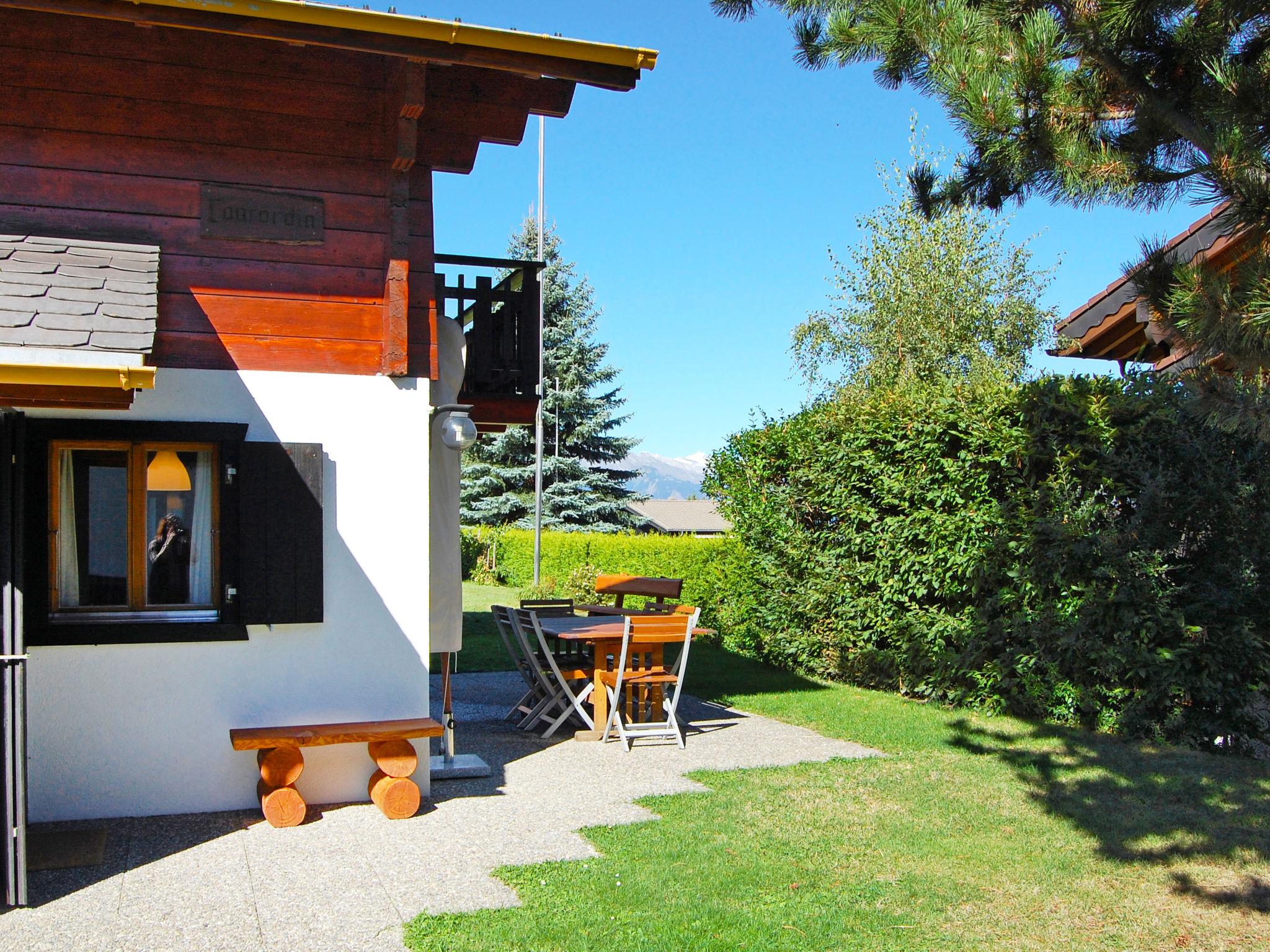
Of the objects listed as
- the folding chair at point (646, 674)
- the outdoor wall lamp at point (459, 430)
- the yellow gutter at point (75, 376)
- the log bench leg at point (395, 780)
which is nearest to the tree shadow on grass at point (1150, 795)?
the folding chair at point (646, 674)

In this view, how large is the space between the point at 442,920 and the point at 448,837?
4.19ft

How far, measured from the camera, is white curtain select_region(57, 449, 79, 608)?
605 centimetres

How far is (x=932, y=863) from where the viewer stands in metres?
5.31

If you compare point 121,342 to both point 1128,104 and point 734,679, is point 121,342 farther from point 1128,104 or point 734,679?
point 734,679

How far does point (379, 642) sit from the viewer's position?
6.62 metres

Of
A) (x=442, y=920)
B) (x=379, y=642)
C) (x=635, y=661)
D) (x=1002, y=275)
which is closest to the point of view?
(x=442, y=920)

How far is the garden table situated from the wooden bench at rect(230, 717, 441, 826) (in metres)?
1.84

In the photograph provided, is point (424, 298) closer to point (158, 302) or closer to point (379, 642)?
point (158, 302)

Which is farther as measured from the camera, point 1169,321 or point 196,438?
point 196,438

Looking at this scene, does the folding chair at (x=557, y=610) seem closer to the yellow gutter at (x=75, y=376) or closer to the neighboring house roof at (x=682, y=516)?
the yellow gutter at (x=75, y=376)

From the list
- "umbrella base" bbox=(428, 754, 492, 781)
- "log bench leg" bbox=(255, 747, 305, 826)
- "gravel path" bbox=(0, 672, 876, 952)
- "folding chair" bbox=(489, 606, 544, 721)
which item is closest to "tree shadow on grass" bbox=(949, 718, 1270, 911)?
"gravel path" bbox=(0, 672, 876, 952)

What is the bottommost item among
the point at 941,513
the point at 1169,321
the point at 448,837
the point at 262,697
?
the point at 448,837

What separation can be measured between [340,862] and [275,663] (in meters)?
1.49

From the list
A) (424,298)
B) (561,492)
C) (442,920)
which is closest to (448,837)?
(442,920)
